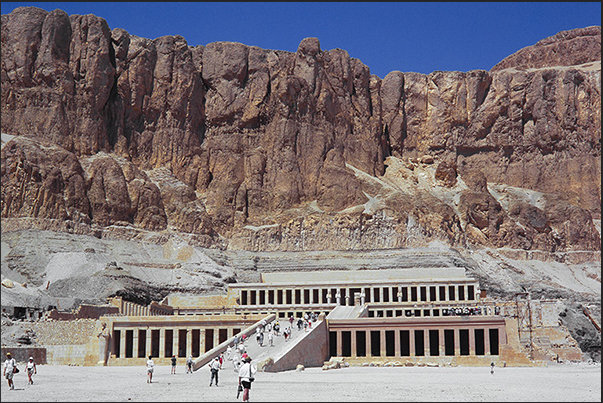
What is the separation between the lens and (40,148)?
131000mm

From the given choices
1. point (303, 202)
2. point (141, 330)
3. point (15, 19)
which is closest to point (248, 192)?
point (303, 202)

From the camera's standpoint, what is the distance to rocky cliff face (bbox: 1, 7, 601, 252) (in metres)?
138

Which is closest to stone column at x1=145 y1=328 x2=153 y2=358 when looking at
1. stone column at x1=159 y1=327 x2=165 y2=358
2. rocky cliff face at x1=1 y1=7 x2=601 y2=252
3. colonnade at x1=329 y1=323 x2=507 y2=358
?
stone column at x1=159 y1=327 x2=165 y2=358

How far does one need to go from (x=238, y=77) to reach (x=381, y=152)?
1346 inches

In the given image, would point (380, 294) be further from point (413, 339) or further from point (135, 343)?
point (135, 343)

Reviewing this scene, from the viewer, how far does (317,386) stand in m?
41.6

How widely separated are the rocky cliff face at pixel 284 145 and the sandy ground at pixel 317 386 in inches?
3204

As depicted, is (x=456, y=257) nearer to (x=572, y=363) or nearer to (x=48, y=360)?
(x=572, y=363)

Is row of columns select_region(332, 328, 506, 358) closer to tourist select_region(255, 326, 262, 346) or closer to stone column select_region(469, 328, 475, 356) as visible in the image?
stone column select_region(469, 328, 475, 356)

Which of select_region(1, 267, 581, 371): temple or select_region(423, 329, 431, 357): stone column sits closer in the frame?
select_region(1, 267, 581, 371): temple

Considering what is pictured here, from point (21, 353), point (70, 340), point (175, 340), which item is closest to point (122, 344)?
point (70, 340)

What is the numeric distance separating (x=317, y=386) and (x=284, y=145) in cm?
11994

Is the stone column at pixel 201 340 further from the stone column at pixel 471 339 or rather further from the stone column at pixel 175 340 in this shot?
the stone column at pixel 471 339

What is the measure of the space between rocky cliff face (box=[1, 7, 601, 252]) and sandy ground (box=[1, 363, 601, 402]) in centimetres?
8137
